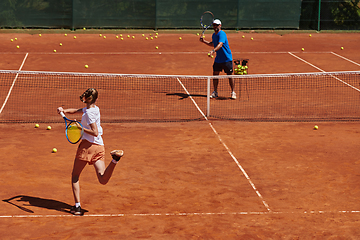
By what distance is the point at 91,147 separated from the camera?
6949mm

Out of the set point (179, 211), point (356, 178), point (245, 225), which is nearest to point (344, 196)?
point (356, 178)

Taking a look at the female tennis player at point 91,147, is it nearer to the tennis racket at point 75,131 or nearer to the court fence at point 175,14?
the tennis racket at point 75,131

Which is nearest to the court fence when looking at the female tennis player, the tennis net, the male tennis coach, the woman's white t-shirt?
the tennis net

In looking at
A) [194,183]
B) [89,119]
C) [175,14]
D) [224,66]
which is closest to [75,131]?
[89,119]

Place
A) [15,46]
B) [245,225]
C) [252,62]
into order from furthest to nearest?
[15,46]
[252,62]
[245,225]

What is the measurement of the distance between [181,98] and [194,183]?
6.31 metres

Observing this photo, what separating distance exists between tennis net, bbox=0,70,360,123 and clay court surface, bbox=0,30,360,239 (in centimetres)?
78

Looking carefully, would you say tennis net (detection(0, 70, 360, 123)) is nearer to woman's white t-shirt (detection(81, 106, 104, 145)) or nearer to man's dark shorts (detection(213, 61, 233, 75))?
man's dark shorts (detection(213, 61, 233, 75))

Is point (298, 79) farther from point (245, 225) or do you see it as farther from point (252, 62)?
point (245, 225)

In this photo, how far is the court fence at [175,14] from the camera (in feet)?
83.7

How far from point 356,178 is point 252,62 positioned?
11.5 meters

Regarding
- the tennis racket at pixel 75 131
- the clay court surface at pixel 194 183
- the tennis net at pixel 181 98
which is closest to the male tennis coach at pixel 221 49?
the tennis net at pixel 181 98

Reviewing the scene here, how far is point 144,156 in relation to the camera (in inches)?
382

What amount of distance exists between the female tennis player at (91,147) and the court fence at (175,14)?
19.8 meters
